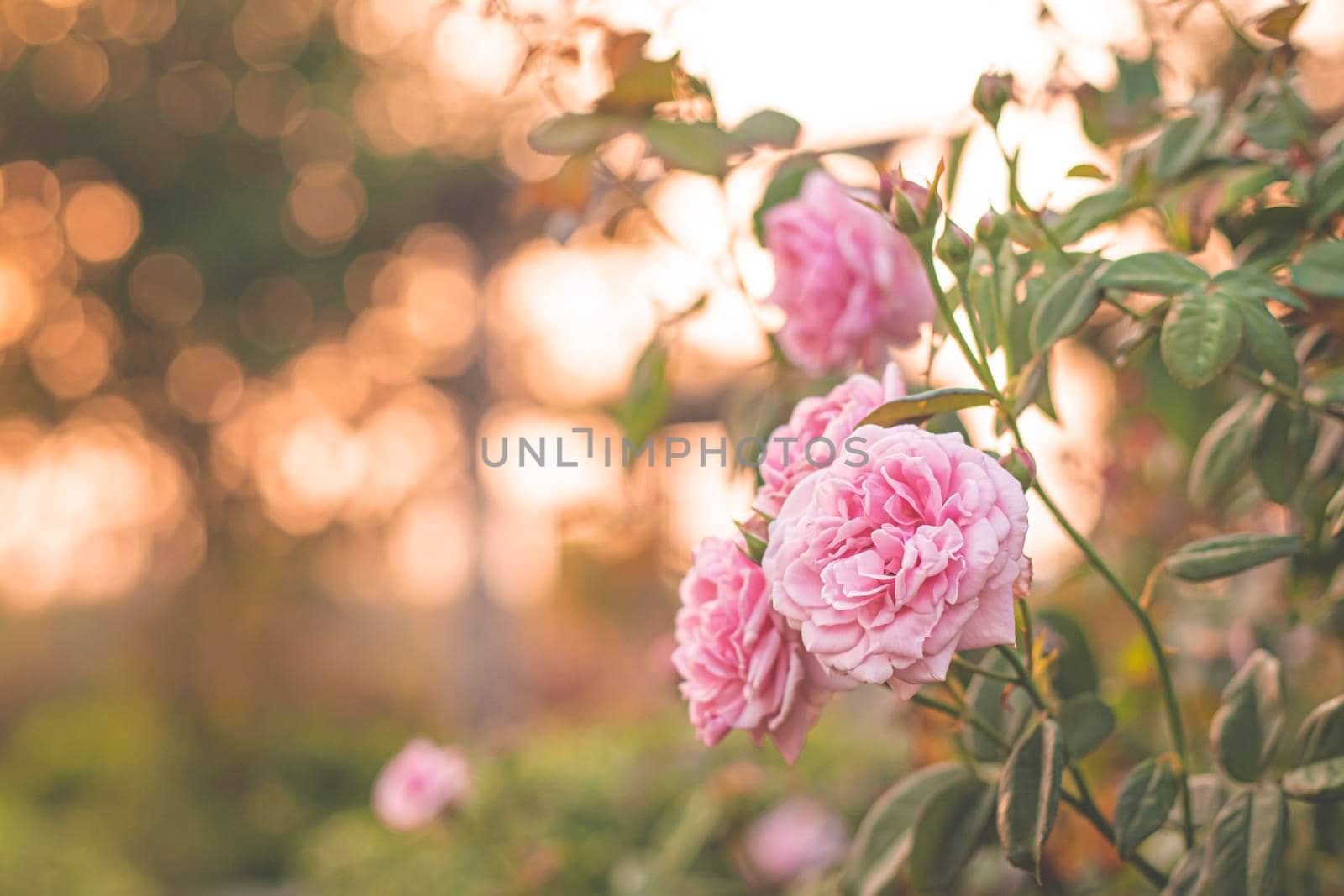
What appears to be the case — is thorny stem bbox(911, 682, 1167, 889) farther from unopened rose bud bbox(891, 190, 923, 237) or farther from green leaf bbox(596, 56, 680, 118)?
green leaf bbox(596, 56, 680, 118)

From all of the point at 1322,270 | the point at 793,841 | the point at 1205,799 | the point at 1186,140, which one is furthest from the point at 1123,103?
the point at 793,841

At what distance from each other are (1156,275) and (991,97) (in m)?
0.12

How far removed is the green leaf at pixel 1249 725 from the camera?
56 cm

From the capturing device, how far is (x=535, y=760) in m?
1.84

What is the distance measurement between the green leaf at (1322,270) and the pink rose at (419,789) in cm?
84

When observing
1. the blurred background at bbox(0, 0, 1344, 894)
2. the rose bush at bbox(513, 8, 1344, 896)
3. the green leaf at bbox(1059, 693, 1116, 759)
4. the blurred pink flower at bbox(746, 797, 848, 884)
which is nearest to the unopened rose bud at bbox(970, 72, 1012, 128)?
the rose bush at bbox(513, 8, 1344, 896)

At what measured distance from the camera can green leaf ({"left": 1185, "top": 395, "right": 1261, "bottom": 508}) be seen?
614mm

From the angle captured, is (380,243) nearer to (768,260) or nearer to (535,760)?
(535,760)

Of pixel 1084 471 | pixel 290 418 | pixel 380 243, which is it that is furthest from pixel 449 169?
pixel 1084 471

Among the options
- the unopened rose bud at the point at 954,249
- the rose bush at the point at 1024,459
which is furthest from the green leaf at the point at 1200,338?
the unopened rose bud at the point at 954,249

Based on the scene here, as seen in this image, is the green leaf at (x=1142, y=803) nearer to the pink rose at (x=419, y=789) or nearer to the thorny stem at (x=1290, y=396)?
the thorny stem at (x=1290, y=396)

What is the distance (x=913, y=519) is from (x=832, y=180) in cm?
32

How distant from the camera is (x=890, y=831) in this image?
0.62 m

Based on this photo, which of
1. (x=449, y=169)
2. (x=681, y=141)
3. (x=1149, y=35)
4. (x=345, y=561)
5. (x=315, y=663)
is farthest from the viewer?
(x=315, y=663)
